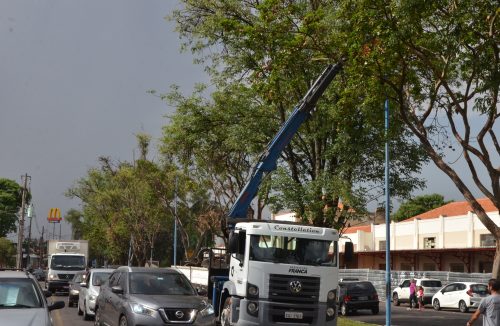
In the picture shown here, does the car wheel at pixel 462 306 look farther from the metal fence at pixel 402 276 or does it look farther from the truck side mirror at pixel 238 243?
the truck side mirror at pixel 238 243

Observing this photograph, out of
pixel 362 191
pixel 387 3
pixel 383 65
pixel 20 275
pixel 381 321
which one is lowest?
pixel 381 321

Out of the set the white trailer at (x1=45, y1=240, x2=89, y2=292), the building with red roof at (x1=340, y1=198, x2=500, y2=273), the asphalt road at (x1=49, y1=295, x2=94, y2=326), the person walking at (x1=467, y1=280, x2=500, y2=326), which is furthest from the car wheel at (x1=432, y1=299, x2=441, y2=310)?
the person walking at (x1=467, y1=280, x2=500, y2=326)

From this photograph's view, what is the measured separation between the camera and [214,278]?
61.7 feet

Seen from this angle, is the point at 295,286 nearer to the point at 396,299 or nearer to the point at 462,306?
the point at 462,306

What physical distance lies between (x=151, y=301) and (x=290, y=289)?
139 inches

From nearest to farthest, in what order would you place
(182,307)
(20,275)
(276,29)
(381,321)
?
(20,275)
(182,307)
(276,29)
(381,321)

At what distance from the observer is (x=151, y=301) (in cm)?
1344

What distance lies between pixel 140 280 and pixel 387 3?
310 inches

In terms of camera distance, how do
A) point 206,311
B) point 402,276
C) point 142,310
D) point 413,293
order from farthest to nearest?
point 402,276
point 413,293
point 206,311
point 142,310

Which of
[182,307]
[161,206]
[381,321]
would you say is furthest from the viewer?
[161,206]

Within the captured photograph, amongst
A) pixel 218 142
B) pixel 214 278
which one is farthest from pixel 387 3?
pixel 218 142

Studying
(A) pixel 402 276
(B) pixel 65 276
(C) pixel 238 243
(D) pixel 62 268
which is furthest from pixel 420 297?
(C) pixel 238 243

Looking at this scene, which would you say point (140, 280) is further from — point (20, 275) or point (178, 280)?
point (20, 275)

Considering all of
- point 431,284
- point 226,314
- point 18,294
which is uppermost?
point 18,294
